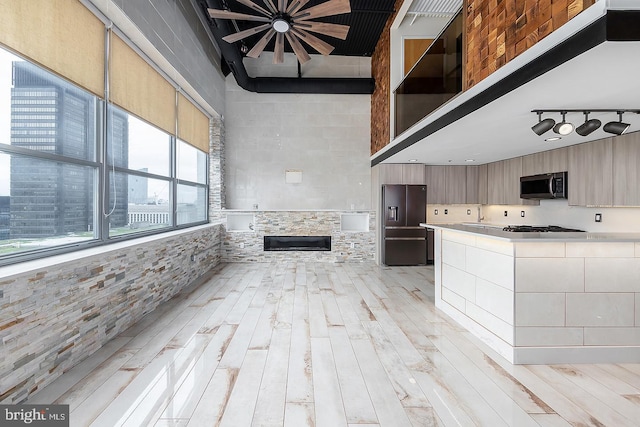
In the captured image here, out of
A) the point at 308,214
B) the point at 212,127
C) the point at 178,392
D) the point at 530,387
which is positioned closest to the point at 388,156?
the point at 308,214

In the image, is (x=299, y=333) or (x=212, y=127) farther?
(x=212, y=127)

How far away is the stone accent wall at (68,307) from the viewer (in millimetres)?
2119

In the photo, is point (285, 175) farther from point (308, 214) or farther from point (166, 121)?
point (166, 121)

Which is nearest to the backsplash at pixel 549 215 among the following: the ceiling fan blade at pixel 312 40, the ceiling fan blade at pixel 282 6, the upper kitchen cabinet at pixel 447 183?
the upper kitchen cabinet at pixel 447 183

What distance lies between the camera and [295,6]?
3928 millimetres

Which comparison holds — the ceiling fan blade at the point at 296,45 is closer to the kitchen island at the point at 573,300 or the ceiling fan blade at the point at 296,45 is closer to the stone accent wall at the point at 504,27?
the stone accent wall at the point at 504,27

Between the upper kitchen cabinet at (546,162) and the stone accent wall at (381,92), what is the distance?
2418 mm

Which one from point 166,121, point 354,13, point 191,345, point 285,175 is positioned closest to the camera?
point 191,345

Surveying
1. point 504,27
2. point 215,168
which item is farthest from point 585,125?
point 215,168

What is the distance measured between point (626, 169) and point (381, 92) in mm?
4220

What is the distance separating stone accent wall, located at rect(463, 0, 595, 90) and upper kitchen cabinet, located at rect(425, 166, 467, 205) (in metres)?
4.30

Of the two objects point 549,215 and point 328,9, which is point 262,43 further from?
point 549,215

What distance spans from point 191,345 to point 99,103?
8.22 feet

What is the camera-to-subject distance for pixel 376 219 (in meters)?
7.39
